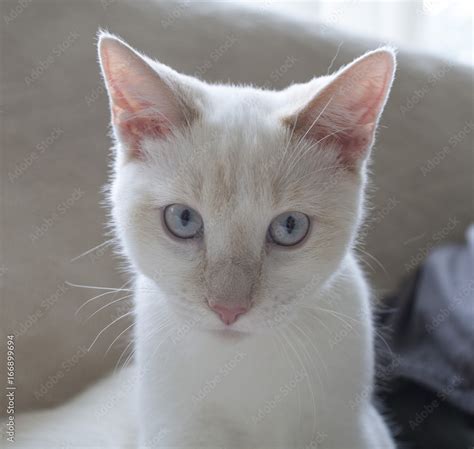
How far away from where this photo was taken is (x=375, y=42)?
212 centimetres

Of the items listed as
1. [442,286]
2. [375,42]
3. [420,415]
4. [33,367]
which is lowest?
[33,367]

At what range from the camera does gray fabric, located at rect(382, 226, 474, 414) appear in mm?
1628

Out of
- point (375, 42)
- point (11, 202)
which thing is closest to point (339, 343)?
point (11, 202)

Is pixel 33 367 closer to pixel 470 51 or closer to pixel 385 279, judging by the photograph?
pixel 385 279

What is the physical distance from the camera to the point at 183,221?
1.10 m

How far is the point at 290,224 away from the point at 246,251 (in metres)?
0.11

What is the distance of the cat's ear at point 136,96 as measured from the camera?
1066mm

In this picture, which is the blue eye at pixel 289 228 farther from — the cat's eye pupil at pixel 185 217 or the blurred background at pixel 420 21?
the blurred background at pixel 420 21

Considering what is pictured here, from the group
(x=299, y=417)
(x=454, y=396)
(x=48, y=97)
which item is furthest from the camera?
(x=48, y=97)

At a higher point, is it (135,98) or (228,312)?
(135,98)

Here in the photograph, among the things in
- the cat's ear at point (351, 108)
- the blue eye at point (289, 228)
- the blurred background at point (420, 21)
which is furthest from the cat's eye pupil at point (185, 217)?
the blurred background at point (420, 21)

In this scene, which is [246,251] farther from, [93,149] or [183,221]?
[93,149]

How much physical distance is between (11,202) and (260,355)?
2.82 feet

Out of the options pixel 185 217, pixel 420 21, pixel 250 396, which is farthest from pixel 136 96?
pixel 420 21
